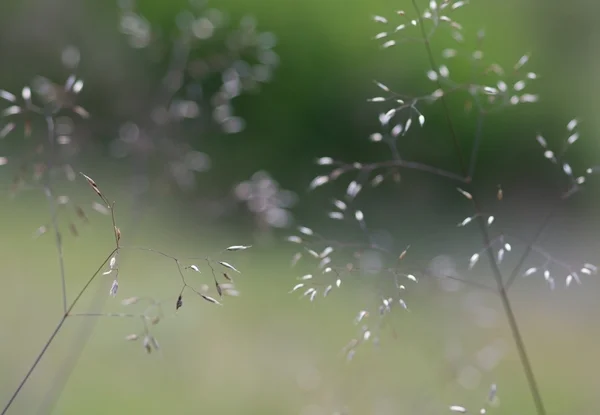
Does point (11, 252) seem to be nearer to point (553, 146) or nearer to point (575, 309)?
point (575, 309)

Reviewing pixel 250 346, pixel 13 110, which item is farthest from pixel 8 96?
pixel 250 346

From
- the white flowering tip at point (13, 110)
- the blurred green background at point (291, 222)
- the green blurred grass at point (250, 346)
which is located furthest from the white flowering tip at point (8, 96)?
the green blurred grass at point (250, 346)

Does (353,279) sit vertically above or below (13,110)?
above

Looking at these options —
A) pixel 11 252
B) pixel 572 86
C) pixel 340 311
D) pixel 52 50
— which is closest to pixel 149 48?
pixel 52 50

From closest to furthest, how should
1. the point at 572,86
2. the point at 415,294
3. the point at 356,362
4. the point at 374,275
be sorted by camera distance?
1. the point at 356,362
2. the point at 374,275
3. the point at 415,294
4. the point at 572,86

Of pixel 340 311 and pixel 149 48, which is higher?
pixel 149 48

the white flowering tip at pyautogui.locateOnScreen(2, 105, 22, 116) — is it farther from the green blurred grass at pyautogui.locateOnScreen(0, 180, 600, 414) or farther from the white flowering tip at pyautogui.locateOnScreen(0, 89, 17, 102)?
the green blurred grass at pyautogui.locateOnScreen(0, 180, 600, 414)

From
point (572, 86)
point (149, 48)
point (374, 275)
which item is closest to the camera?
point (374, 275)

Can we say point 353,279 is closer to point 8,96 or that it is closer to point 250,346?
point 250,346

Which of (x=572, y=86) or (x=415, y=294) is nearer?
(x=415, y=294)
